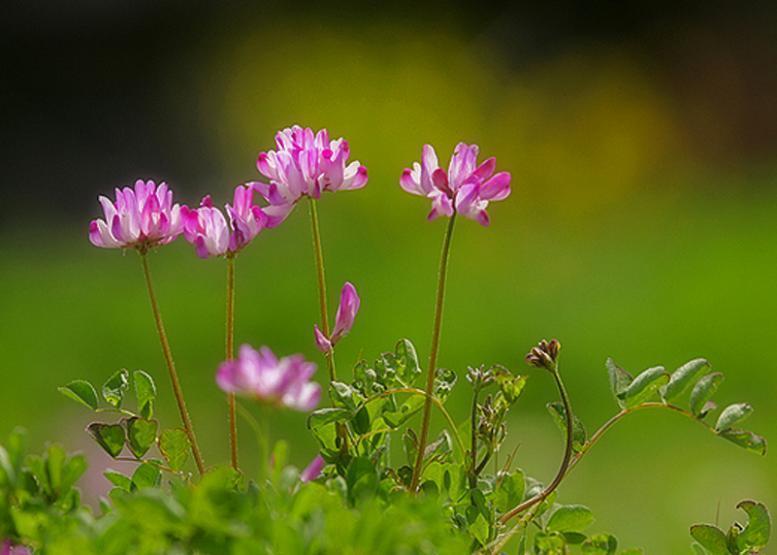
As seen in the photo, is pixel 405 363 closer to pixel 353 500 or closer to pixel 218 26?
pixel 353 500

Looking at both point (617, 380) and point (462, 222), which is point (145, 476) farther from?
point (462, 222)

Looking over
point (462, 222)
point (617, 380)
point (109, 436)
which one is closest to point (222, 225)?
point (109, 436)

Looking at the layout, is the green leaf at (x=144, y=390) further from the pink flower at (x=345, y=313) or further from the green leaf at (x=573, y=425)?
the green leaf at (x=573, y=425)

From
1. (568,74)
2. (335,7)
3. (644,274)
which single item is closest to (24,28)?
(335,7)

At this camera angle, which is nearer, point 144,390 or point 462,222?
point 144,390

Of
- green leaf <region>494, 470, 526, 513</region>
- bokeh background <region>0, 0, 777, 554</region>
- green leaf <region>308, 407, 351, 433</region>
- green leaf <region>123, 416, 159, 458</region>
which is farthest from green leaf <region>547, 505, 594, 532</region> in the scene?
bokeh background <region>0, 0, 777, 554</region>

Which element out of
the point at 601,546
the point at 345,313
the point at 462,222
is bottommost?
the point at 462,222
